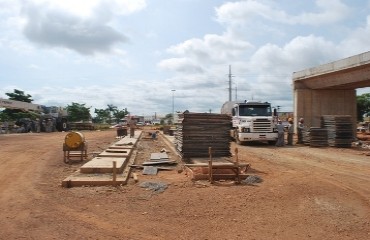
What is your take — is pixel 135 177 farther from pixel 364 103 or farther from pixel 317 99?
pixel 364 103

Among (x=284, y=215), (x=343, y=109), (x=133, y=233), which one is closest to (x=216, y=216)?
(x=284, y=215)

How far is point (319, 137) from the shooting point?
83.4ft

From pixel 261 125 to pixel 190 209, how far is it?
18.1 meters

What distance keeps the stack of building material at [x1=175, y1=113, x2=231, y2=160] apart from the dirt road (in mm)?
3617

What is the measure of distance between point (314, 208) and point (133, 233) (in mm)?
3938

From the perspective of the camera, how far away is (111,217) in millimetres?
7754

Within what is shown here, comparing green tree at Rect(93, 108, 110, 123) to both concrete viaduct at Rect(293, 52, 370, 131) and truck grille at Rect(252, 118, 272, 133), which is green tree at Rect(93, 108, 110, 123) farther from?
truck grille at Rect(252, 118, 272, 133)

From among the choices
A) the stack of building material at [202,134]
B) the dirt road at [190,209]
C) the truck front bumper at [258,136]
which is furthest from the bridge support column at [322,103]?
the dirt road at [190,209]

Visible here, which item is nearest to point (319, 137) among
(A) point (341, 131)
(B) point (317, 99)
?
(A) point (341, 131)

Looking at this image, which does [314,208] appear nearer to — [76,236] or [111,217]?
[111,217]

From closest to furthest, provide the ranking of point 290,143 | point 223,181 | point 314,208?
1. point 314,208
2. point 223,181
3. point 290,143

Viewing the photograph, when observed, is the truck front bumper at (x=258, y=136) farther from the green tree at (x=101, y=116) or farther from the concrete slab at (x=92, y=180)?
the green tree at (x=101, y=116)

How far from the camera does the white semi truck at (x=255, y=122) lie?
2586cm

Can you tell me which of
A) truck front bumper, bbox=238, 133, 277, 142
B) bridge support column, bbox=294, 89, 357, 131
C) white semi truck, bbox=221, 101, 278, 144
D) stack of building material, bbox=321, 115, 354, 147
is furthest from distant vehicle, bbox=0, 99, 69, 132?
stack of building material, bbox=321, 115, 354, 147
